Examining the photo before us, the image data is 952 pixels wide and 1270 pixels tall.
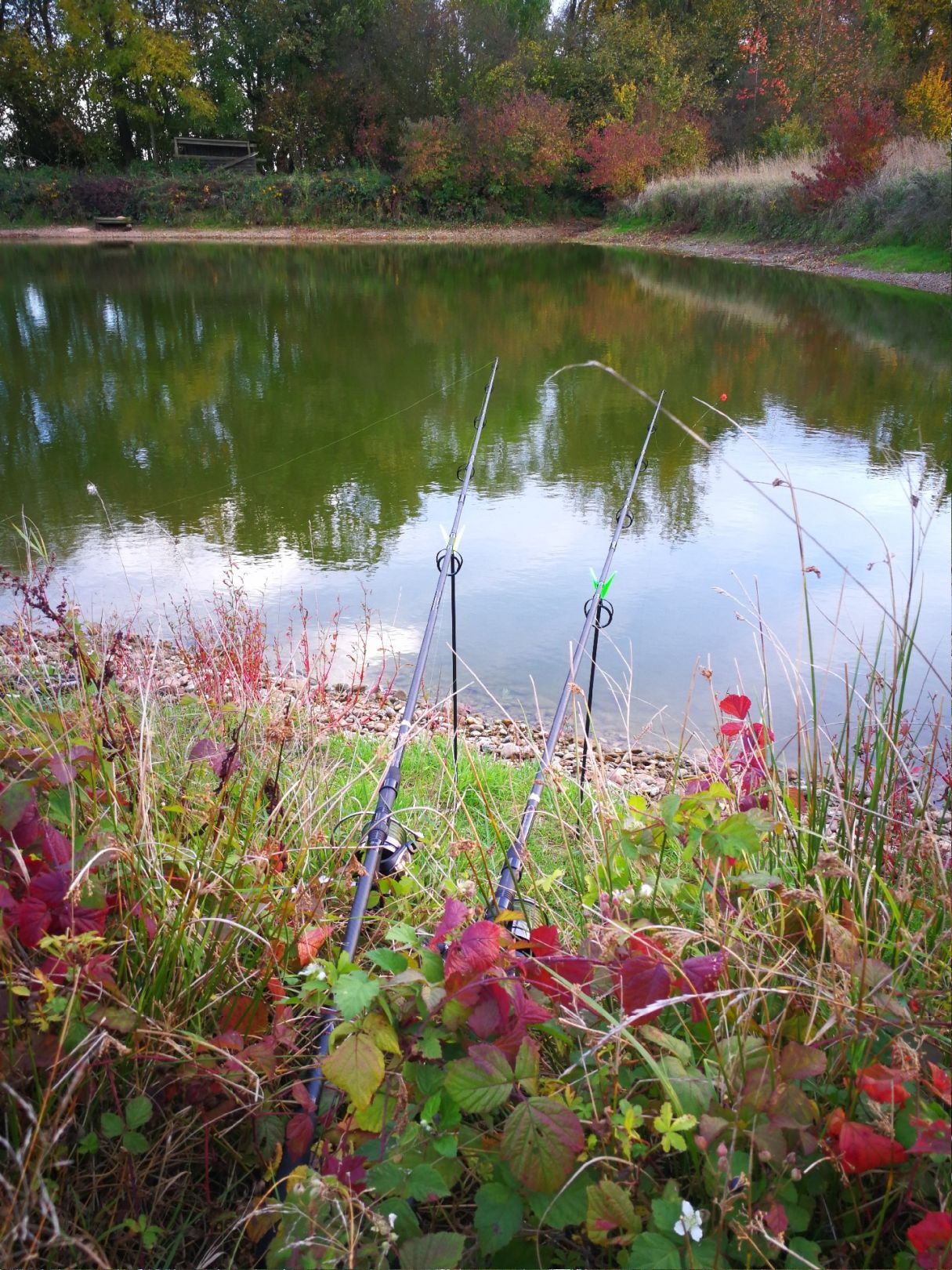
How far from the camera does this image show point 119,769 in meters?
1.75

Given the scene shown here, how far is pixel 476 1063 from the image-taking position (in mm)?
1097

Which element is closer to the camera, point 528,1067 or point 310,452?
point 528,1067

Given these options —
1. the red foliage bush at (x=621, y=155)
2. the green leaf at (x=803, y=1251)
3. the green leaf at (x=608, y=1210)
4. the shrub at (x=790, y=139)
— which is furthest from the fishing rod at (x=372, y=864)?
the red foliage bush at (x=621, y=155)

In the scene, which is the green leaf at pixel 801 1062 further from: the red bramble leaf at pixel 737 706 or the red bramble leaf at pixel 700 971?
the red bramble leaf at pixel 737 706

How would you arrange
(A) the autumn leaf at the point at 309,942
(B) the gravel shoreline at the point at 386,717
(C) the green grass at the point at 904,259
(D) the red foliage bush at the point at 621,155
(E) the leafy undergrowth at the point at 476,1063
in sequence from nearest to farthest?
(E) the leafy undergrowth at the point at 476,1063 < (A) the autumn leaf at the point at 309,942 < (B) the gravel shoreline at the point at 386,717 < (C) the green grass at the point at 904,259 < (D) the red foliage bush at the point at 621,155

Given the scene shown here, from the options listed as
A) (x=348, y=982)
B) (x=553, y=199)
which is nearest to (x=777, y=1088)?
(x=348, y=982)

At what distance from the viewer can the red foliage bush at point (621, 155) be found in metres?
Result: 28.7

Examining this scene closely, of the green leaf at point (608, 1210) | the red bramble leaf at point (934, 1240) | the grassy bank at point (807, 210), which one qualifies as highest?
the grassy bank at point (807, 210)

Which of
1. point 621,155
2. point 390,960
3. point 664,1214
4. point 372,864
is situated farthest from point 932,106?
point 664,1214

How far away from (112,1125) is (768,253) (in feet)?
76.6

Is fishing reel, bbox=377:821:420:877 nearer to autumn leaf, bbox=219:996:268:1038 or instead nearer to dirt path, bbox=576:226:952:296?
autumn leaf, bbox=219:996:268:1038

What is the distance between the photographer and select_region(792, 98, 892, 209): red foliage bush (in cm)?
2020

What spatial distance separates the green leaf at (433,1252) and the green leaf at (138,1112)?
1.18 feet

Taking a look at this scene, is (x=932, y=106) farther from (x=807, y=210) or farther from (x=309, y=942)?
(x=309, y=942)
